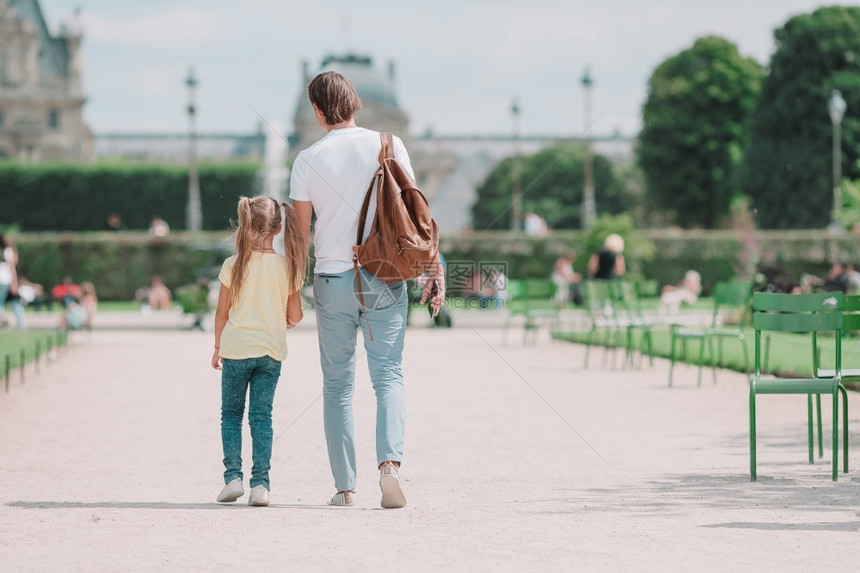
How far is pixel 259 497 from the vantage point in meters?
6.57

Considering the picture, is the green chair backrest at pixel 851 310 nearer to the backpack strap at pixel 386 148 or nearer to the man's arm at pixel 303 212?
the backpack strap at pixel 386 148

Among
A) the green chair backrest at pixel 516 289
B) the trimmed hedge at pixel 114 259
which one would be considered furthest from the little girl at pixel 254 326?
the trimmed hedge at pixel 114 259

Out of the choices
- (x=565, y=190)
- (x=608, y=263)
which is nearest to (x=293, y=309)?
(x=608, y=263)

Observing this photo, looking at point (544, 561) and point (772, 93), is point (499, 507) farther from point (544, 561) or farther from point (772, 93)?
point (772, 93)

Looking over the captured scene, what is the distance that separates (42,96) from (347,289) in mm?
93399

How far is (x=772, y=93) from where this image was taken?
182ft

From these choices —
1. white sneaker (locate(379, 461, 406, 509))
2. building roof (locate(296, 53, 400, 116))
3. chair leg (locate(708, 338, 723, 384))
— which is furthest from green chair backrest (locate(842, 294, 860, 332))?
building roof (locate(296, 53, 400, 116))

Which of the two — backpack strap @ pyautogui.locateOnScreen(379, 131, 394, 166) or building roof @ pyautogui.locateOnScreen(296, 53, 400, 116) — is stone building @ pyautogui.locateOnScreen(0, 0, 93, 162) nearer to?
building roof @ pyautogui.locateOnScreen(296, 53, 400, 116)

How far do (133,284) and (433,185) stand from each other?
85487 mm

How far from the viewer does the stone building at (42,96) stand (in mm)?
95125

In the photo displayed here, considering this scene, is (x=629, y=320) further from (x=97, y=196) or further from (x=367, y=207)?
(x=97, y=196)

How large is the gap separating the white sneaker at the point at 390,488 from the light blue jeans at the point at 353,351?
44 mm

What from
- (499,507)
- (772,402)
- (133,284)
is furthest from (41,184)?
(499,507)

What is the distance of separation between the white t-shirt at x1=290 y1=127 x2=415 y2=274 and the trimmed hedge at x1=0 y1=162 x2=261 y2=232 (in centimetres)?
5451
